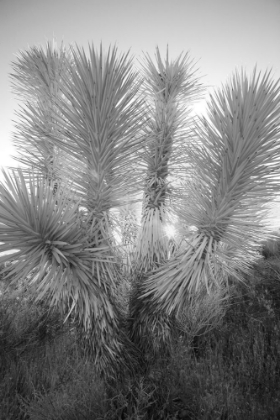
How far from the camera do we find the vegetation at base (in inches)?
75.1

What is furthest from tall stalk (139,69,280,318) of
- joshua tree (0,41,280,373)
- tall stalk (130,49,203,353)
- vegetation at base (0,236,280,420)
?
vegetation at base (0,236,280,420)

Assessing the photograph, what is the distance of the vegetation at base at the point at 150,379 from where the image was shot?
191 centimetres

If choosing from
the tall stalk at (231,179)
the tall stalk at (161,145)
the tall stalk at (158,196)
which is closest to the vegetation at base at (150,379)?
the tall stalk at (158,196)

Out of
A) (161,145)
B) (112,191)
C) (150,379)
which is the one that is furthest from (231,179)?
(150,379)

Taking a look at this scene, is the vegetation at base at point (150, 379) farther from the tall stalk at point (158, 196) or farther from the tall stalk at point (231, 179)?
the tall stalk at point (231, 179)

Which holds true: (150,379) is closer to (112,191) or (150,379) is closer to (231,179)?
(112,191)

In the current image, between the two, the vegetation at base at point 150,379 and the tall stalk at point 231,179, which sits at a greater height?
the tall stalk at point 231,179

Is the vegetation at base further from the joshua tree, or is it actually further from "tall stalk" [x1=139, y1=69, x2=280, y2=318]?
"tall stalk" [x1=139, y1=69, x2=280, y2=318]

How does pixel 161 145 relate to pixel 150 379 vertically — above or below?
above

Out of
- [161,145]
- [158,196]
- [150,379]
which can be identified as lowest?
[150,379]

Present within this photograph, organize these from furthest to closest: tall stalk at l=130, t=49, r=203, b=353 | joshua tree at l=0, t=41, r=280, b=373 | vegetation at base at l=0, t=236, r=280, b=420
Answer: tall stalk at l=130, t=49, r=203, b=353 → vegetation at base at l=0, t=236, r=280, b=420 → joshua tree at l=0, t=41, r=280, b=373

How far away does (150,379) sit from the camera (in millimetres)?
2430

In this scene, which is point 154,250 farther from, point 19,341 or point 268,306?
point 19,341

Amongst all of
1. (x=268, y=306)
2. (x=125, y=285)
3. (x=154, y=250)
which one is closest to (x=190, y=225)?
(x=154, y=250)
